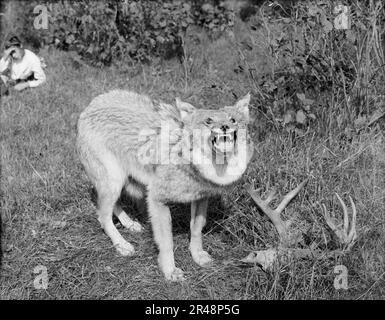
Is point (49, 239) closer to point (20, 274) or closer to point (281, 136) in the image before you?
point (20, 274)

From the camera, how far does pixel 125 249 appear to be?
15.4 feet

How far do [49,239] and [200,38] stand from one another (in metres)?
4.55

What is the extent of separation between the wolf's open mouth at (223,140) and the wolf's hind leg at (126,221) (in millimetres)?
1505

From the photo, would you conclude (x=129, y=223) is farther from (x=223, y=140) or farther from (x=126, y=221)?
(x=223, y=140)

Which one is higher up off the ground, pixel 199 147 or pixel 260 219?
pixel 199 147

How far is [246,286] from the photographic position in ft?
13.2

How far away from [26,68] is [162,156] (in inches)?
170

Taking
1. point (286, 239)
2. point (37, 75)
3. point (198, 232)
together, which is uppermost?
point (286, 239)

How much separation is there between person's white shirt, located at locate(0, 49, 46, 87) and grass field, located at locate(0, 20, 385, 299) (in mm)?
1715

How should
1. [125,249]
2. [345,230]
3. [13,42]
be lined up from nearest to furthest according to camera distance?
[345,230]
[125,249]
[13,42]

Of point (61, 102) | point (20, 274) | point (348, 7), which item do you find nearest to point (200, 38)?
point (61, 102)

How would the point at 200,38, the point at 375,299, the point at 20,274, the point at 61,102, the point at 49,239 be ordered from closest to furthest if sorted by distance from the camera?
the point at 375,299 < the point at 20,274 < the point at 49,239 < the point at 61,102 < the point at 200,38

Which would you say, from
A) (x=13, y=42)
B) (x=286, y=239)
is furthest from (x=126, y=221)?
(x=13, y=42)

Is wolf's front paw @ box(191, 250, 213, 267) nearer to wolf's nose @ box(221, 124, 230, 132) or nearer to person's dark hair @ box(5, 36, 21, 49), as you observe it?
wolf's nose @ box(221, 124, 230, 132)
